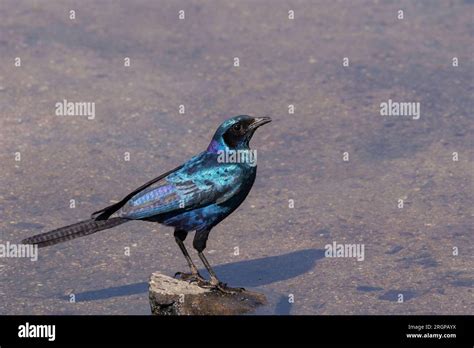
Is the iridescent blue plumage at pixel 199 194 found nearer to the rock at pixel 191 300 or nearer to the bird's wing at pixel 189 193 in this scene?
the bird's wing at pixel 189 193

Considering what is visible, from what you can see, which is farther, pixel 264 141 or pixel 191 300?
pixel 264 141

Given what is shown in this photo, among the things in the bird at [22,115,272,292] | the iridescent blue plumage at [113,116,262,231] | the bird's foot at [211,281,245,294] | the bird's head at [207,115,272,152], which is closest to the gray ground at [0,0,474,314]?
the bird's foot at [211,281,245,294]

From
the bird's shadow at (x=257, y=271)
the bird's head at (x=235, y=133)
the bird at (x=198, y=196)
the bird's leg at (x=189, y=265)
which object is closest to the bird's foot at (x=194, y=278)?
the bird's leg at (x=189, y=265)

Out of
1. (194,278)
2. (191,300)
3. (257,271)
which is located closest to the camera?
(191,300)

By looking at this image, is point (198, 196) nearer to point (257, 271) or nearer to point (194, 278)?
point (194, 278)

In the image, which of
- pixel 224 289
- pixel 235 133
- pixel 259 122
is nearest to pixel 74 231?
pixel 224 289

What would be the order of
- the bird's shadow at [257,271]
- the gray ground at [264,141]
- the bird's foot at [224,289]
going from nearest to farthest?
the bird's foot at [224,289], the bird's shadow at [257,271], the gray ground at [264,141]

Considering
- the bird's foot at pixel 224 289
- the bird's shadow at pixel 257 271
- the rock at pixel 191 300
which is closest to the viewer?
the rock at pixel 191 300
